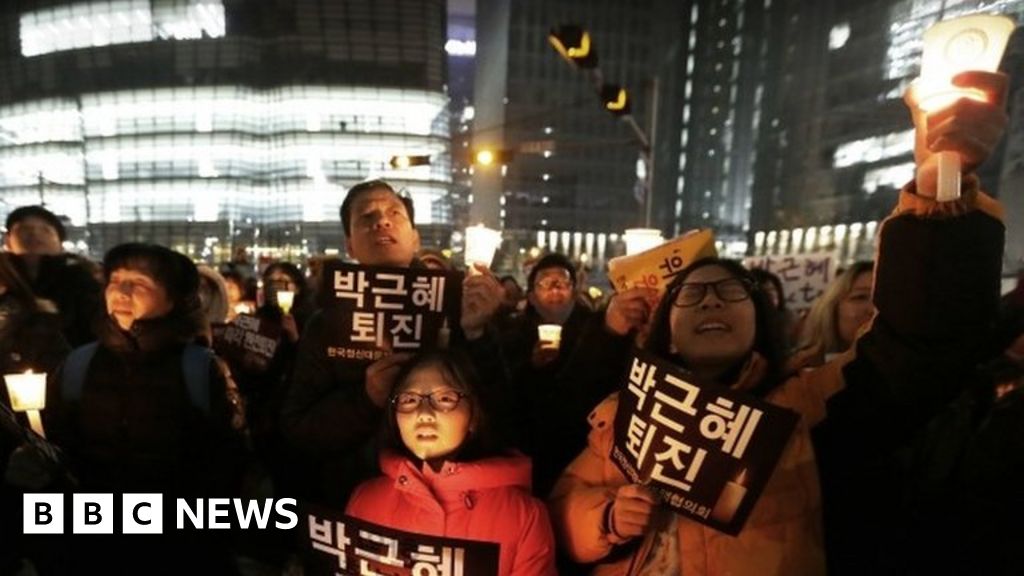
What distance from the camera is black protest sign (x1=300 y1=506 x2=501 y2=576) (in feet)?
5.10

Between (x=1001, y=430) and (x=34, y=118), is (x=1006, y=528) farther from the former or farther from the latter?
(x=34, y=118)

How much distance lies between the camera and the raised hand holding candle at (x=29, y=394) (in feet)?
8.74

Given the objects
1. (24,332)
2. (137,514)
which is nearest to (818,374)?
(137,514)

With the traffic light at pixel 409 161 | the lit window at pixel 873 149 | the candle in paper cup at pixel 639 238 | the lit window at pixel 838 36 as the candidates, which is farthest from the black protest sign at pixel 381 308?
the lit window at pixel 838 36

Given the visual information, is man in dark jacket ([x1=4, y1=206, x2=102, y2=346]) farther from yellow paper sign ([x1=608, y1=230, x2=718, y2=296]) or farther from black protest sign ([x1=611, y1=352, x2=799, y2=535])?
black protest sign ([x1=611, y1=352, x2=799, y2=535])

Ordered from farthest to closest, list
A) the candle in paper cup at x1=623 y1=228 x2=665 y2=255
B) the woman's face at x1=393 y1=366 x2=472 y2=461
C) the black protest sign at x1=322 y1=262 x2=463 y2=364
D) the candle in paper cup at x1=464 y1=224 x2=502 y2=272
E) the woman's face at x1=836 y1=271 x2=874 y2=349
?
1. the candle in paper cup at x1=623 y1=228 x2=665 y2=255
2. the candle in paper cup at x1=464 y1=224 x2=502 y2=272
3. the woman's face at x1=836 y1=271 x2=874 y2=349
4. the black protest sign at x1=322 y1=262 x2=463 y2=364
5. the woman's face at x1=393 y1=366 x2=472 y2=461

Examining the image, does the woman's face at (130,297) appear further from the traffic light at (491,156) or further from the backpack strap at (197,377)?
the traffic light at (491,156)

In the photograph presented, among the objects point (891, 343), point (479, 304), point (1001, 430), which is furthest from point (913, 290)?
point (479, 304)

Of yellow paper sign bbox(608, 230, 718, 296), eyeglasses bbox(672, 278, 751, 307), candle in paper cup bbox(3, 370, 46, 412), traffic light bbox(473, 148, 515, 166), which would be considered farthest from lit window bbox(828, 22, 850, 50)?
candle in paper cup bbox(3, 370, 46, 412)

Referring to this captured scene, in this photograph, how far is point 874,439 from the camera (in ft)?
5.83

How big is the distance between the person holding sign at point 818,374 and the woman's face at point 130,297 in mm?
1840

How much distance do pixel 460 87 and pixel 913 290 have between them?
90.3 meters

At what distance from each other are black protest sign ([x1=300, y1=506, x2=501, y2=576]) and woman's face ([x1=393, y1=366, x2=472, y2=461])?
0.31 meters

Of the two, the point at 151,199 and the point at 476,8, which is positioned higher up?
the point at 476,8
